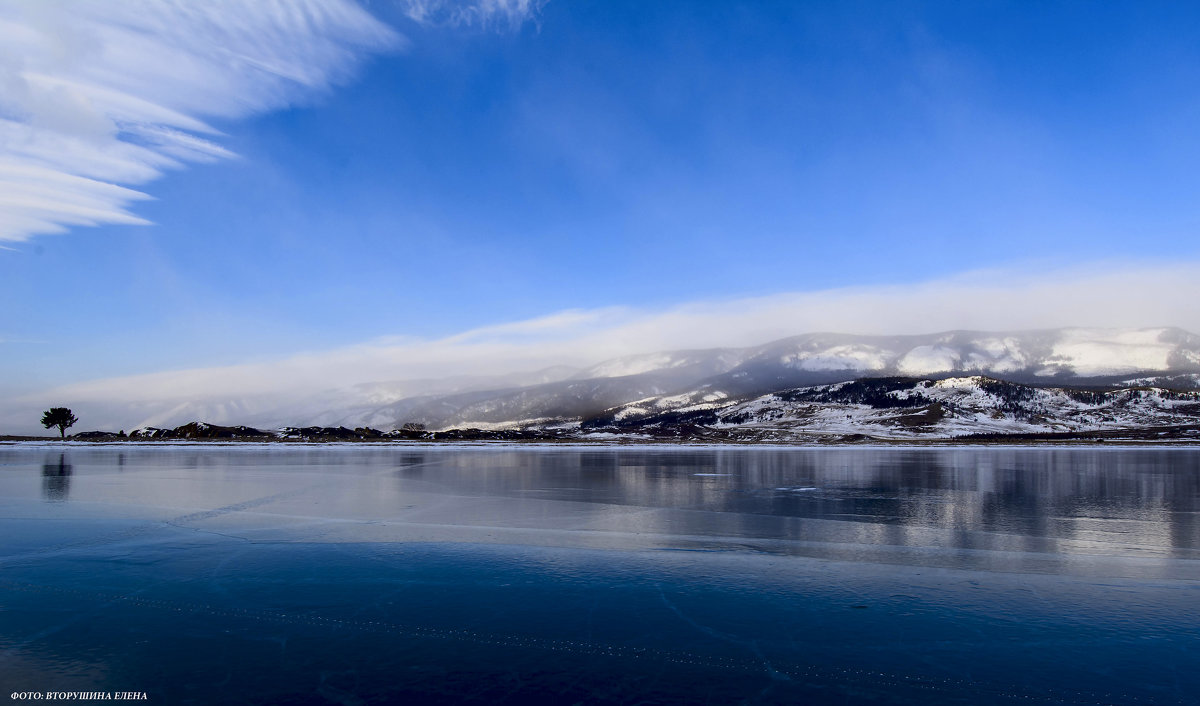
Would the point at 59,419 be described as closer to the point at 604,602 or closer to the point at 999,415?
the point at 604,602

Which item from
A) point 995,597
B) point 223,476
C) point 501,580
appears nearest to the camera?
point 995,597

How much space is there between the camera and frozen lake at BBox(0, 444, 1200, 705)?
841 cm

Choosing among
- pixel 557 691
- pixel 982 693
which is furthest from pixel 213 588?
pixel 982 693

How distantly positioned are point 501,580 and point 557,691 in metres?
5.54

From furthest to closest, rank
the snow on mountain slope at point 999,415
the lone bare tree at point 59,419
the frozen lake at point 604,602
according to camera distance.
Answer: the snow on mountain slope at point 999,415
the lone bare tree at point 59,419
the frozen lake at point 604,602

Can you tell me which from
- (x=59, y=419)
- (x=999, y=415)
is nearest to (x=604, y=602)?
(x=59, y=419)

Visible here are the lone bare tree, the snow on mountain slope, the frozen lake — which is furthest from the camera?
the snow on mountain slope

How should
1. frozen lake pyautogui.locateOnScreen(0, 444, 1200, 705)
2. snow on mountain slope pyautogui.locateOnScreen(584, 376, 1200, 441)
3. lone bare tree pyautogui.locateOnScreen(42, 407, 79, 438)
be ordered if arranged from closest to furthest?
frozen lake pyautogui.locateOnScreen(0, 444, 1200, 705) → lone bare tree pyautogui.locateOnScreen(42, 407, 79, 438) → snow on mountain slope pyautogui.locateOnScreen(584, 376, 1200, 441)

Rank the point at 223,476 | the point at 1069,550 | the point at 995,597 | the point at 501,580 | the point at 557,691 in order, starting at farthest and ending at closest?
the point at 223,476 < the point at 1069,550 < the point at 501,580 < the point at 995,597 < the point at 557,691

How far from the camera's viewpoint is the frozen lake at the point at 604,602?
27.6ft

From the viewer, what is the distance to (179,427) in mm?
110562

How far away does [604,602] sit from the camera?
11.9 metres

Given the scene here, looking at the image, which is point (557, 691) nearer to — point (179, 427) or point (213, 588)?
point (213, 588)

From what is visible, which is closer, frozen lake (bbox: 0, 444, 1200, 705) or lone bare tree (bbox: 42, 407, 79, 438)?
frozen lake (bbox: 0, 444, 1200, 705)
